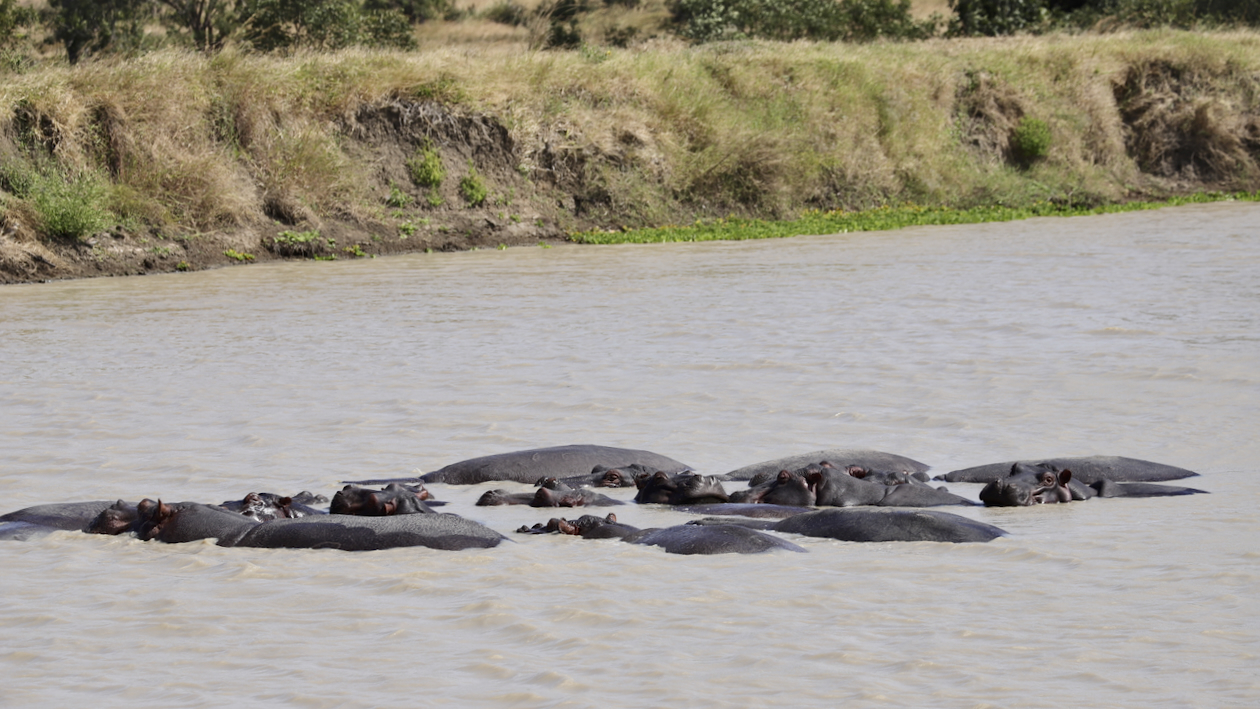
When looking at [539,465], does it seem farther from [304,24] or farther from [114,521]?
[304,24]

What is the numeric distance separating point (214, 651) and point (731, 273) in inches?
546

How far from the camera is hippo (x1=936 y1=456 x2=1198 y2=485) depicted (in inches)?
271

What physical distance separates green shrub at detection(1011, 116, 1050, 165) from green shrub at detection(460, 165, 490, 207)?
1284 centimetres

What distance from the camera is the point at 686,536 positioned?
5863 millimetres

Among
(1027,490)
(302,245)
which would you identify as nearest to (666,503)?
(1027,490)

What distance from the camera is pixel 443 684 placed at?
428cm

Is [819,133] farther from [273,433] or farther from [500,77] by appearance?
[273,433]

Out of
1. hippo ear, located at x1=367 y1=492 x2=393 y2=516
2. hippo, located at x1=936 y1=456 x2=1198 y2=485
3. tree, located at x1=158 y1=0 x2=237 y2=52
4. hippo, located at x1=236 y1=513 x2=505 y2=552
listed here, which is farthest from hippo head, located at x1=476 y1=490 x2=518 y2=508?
tree, located at x1=158 y1=0 x2=237 y2=52

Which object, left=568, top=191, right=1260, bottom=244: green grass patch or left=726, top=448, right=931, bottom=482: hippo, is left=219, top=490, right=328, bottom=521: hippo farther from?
left=568, top=191, right=1260, bottom=244: green grass patch

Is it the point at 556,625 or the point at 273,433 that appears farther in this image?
the point at 273,433

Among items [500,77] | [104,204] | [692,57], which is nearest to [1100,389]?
[104,204]

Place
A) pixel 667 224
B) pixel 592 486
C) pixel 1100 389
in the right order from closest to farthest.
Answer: pixel 592 486 → pixel 1100 389 → pixel 667 224

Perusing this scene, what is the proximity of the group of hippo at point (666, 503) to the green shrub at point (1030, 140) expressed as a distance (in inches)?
949

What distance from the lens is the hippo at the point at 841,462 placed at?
7.08 m
